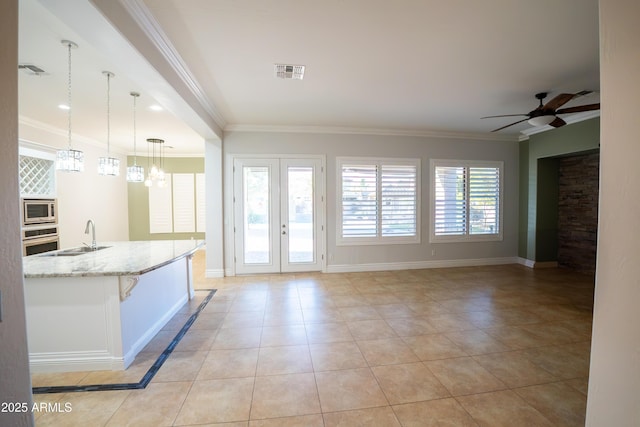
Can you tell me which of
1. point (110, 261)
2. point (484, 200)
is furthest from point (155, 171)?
point (484, 200)

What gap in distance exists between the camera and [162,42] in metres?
2.35

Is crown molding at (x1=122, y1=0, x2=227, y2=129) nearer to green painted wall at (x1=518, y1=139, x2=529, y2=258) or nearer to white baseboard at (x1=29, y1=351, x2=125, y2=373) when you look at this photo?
white baseboard at (x1=29, y1=351, x2=125, y2=373)

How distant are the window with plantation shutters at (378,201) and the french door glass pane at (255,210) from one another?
142 centimetres

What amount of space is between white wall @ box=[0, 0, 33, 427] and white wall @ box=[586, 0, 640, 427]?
7.51ft

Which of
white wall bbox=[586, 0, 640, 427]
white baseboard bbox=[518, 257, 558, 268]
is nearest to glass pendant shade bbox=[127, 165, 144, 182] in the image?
white wall bbox=[586, 0, 640, 427]

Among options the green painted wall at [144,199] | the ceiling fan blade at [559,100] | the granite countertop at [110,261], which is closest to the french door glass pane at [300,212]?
the granite countertop at [110,261]

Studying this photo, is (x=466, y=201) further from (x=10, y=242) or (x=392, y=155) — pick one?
(x=10, y=242)

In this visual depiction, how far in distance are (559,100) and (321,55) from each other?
2670 mm

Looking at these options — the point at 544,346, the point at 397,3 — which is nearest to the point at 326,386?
the point at 544,346

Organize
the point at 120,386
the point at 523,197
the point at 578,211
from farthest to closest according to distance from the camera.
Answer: the point at 523,197 → the point at 578,211 → the point at 120,386

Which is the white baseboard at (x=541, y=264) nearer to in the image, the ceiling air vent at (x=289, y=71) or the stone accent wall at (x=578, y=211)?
the stone accent wall at (x=578, y=211)

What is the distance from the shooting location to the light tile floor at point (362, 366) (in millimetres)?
1844

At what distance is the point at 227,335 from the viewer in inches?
116

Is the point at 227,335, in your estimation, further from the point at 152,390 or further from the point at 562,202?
the point at 562,202
